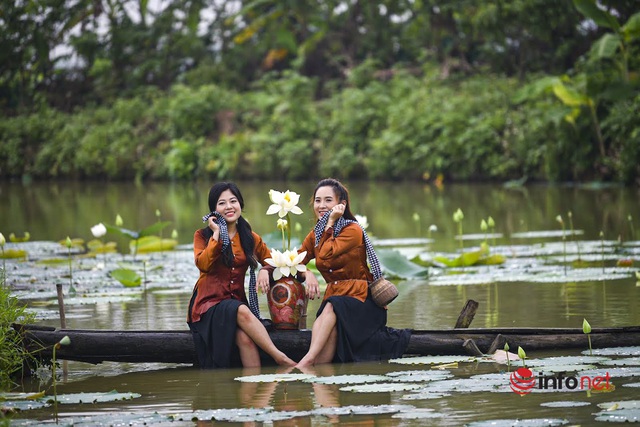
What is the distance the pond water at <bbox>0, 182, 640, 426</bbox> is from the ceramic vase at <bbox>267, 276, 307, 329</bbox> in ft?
0.92

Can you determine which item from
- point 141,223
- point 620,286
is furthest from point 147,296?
point 141,223

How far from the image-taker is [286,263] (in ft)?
20.2

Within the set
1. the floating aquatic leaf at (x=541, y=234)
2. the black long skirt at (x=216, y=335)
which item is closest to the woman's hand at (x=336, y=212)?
the black long skirt at (x=216, y=335)

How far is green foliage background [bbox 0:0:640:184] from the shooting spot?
20.9m

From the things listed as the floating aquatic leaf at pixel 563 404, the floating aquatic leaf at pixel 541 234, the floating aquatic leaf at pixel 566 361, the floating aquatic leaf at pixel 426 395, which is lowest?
the floating aquatic leaf at pixel 563 404

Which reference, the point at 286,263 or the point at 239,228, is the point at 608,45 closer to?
the point at 239,228

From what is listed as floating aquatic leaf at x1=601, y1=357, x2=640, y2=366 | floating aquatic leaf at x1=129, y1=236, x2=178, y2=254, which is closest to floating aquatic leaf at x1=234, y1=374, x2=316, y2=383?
floating aquatic leaf at x1=601, y1=357, x2=640, y2=366

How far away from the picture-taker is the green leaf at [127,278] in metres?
9.27

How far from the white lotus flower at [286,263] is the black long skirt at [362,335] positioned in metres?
0.25

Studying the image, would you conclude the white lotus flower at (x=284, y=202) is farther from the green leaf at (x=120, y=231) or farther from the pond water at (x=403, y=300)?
the green leaf at (x=120, y=231)

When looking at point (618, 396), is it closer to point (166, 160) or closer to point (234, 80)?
point (166, 160)

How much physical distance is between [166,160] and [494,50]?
9.43 m

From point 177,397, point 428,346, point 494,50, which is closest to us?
point 177,397

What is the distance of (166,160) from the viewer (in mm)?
31125
